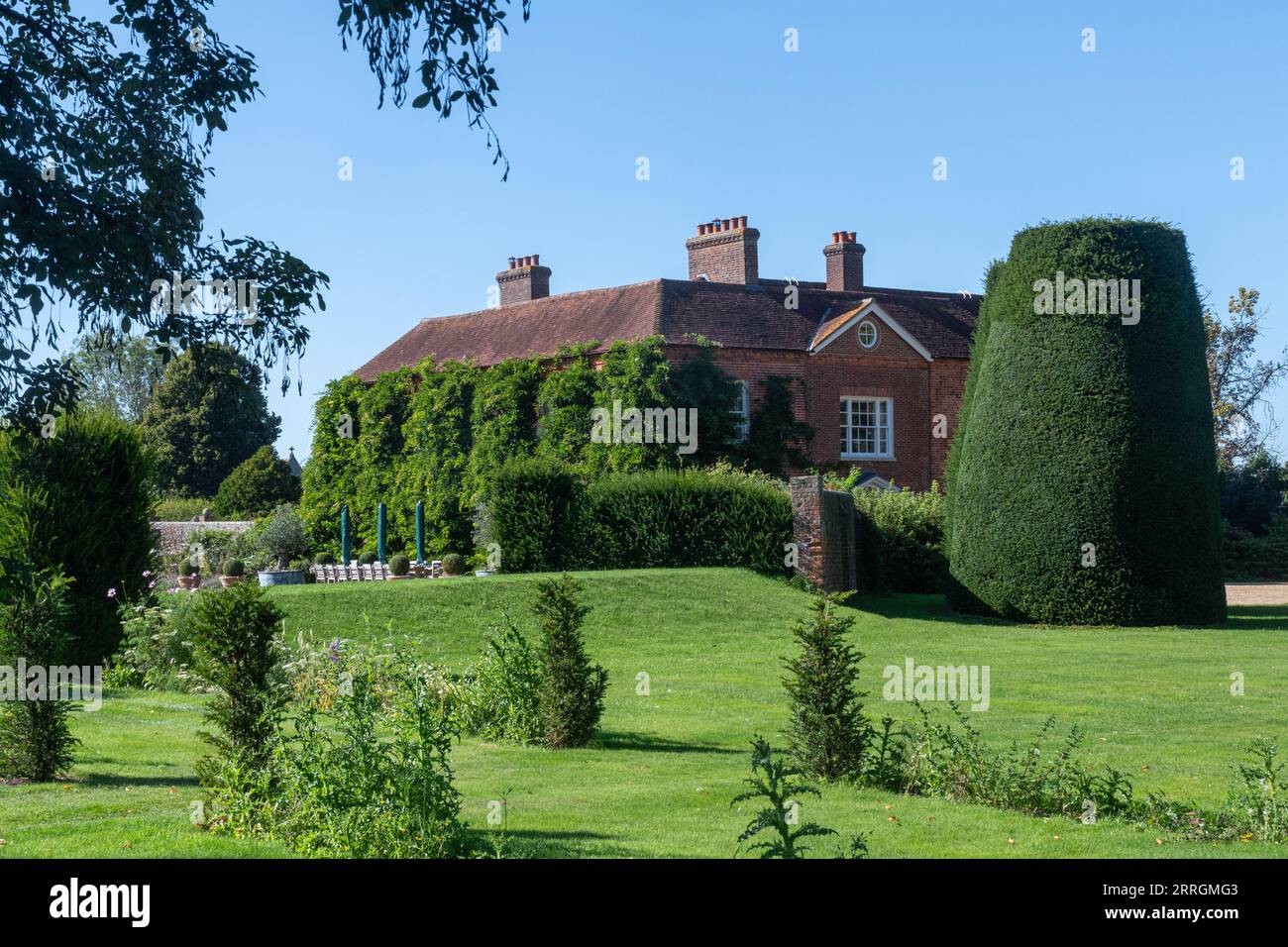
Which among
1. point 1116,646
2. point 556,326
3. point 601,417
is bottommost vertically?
point 1116,646

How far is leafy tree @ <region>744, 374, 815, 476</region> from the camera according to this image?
34.9m

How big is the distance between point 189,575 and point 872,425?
19762 mm

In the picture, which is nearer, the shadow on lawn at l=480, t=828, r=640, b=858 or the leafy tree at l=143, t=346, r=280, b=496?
the shadow on lawn at l=480, t=828, r=640, b=858

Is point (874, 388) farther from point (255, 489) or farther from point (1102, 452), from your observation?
point (255, 489)

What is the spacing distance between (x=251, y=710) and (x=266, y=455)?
155 ft

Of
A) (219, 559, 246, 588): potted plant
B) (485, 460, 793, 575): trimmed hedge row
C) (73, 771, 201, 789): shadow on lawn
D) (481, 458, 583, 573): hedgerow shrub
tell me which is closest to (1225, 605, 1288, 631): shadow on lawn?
(485, 460, 793, 575): trimmed hedge row

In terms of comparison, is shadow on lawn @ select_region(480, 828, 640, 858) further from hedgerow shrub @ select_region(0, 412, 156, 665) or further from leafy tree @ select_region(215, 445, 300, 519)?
leafy tree @ select_region(215, 445, 300, 519)

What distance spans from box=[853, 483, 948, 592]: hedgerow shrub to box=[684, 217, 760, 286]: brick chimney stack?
11302 mm

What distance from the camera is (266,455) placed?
53344mm

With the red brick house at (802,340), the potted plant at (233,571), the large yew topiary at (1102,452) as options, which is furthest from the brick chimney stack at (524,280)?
the large yew topiary at (1102,452)

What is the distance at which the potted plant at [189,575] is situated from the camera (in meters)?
27.2
